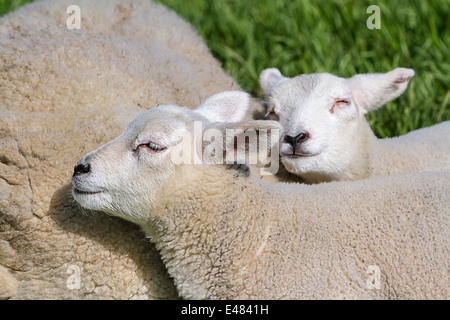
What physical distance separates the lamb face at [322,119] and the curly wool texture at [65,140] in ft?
2.21

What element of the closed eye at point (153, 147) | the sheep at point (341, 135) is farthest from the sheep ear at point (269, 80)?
the closed eye at point (153, 147)

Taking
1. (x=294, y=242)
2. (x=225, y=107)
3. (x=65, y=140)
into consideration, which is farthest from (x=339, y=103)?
(x=65, y=140)

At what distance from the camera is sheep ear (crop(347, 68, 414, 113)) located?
5086mm

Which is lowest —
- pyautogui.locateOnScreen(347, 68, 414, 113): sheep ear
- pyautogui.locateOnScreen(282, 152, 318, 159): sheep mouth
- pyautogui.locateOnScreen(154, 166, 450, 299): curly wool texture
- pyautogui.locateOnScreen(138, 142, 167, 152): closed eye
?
pyautogui.locateOnScreen(154, 166, 450, 299): curly wool texture

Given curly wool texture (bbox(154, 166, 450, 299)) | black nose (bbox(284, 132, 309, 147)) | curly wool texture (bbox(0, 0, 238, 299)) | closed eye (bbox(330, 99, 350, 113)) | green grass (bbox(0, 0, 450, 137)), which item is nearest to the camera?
curly wool texture (bbox(154, 166, 450, 299))

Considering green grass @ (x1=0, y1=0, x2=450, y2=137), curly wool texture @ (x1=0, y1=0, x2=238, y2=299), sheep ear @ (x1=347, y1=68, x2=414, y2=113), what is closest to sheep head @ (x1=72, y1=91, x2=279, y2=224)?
curly wool texture @ (x1=0, y1=0, x2=238, y2=299)

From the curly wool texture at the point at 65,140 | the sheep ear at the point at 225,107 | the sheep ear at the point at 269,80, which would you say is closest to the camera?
the curly wool texture at the point at 65,140

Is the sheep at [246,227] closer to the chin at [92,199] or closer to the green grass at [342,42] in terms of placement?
the chin at [92,199]

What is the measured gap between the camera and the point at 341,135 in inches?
182

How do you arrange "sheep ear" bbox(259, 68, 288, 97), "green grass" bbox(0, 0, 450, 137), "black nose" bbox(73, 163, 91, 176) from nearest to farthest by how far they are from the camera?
1. "black nose" bbox(73, 163, 91, 176)
2. "sheep ear" bbox(259, 68, 288, 97)
3. "green grass" bbox(0, 0, 450, 137)

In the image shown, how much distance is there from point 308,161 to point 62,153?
5.13ft

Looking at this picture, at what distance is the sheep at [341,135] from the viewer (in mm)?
4484

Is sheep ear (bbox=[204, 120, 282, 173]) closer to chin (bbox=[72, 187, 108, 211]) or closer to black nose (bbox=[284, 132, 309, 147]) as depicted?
chin (bbox=[72, 187, 108, 211])

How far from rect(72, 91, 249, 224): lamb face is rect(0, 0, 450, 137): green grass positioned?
9.05ft
